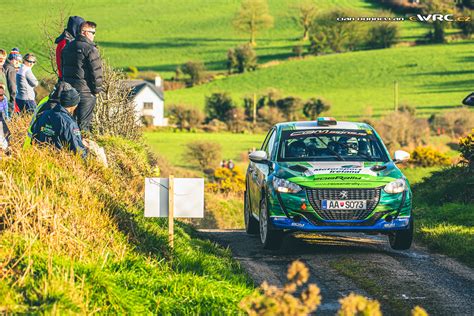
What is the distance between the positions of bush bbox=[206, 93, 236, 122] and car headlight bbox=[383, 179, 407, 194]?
8069 cm

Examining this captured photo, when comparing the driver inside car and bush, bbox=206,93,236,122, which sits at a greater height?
bush, bbox=206,93,236,122

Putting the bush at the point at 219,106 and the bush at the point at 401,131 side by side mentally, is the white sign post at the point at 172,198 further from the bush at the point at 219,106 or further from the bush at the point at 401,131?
the bush at the point at 219,106

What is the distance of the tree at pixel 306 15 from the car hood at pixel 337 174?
364 feet

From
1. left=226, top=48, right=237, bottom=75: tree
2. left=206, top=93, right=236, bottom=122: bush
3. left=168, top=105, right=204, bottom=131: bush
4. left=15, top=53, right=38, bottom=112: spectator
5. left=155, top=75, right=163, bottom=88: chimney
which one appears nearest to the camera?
left=15, top=53, right=38, bottom=112: spectator

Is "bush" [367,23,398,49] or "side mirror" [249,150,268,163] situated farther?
"bush" [367,23,398,49]

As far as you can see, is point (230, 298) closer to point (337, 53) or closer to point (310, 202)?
point (310, 202)

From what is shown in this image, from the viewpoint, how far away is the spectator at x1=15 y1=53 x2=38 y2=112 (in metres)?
18.2

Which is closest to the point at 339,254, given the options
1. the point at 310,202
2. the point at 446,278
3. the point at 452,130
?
the point at 310,202

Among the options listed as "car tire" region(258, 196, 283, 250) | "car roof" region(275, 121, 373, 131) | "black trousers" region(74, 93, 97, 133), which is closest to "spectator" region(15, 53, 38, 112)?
"black trousers" region(74, 93, 97, 133)

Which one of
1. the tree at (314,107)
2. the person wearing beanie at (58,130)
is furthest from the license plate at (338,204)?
the tree at (314,107)

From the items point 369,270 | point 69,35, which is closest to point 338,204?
point 369,270

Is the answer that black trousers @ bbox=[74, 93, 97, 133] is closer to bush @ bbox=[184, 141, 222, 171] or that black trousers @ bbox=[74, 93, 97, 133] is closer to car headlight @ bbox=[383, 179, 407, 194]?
car headlight @ bbox=[383, 179, 407, 194]

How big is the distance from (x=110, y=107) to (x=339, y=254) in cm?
869

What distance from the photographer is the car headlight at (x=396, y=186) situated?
1286 centimetres
